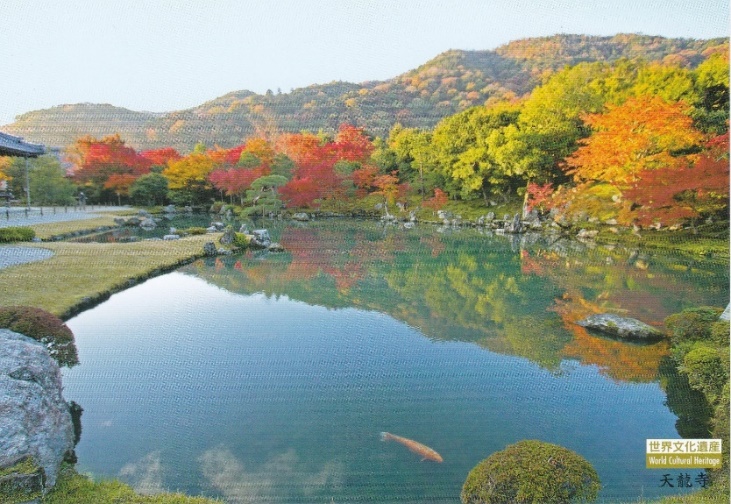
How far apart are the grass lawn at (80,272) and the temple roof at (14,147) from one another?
7.04 m

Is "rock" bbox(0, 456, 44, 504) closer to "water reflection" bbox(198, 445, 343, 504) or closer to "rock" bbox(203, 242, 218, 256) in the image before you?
"water reflection" bbox(198, 445, 343, 504)

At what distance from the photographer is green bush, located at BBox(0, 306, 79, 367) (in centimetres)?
299

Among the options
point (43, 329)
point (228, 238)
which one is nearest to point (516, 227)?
point (228, 238)

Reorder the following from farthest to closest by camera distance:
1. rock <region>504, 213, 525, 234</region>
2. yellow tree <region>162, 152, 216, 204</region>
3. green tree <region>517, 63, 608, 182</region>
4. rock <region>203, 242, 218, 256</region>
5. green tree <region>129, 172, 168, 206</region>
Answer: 1. yellow tree <region>162, 152, 216, 204</region>
2. green tree <region>129, 172, 168, 206</region>
3. green tree <region>517, 63, 608, 182</region>
4. rock <region>504, 213, 525, 234</region>
5. rock <region>203, 242, 218, 256</region>

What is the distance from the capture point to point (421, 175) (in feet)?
66.4

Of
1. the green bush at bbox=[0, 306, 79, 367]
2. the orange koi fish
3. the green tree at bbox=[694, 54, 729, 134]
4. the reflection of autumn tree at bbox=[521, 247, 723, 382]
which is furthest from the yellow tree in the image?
the orange koi fish

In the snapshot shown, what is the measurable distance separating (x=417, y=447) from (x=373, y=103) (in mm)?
33134

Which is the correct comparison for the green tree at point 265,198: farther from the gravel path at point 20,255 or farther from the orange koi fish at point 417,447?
the orange koi fish at point 417,447

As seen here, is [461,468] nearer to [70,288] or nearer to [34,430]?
[34,430]

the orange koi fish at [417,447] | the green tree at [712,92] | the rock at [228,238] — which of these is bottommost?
the orange koi fish at [417,447]

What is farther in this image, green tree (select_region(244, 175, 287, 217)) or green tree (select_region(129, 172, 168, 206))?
green tree (select_region(129, 172, 168, 206))

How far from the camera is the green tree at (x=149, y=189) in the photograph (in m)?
22.6

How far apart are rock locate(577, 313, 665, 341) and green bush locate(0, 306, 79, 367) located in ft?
17.1

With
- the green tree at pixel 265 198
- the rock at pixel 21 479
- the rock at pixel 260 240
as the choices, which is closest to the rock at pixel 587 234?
the rock at pixel 260 240
